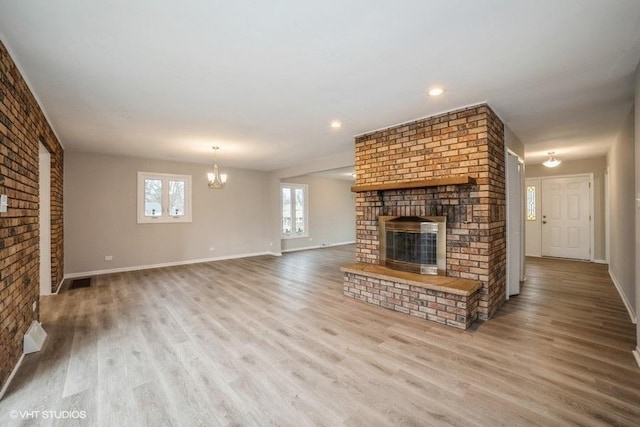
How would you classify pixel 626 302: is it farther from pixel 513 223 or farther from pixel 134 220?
pixel 134 220

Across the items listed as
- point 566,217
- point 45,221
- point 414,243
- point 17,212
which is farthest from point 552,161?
point 45,221

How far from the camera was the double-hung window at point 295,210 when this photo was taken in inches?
362

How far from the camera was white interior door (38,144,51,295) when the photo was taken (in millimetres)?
4324

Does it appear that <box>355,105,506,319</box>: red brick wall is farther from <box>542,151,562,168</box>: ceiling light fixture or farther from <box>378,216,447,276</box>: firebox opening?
<box>542,151,562,168</box>: ceiling light fixture

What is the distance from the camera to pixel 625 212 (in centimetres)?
397

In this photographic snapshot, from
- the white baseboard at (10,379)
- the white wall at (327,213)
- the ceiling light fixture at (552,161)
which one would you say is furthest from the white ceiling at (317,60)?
the white wall at (327,213)

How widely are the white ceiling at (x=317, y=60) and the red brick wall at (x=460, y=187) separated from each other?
0.28 metres

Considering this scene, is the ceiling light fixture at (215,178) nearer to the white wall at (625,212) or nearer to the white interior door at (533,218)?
the white wall at (625,212)

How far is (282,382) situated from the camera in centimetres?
217

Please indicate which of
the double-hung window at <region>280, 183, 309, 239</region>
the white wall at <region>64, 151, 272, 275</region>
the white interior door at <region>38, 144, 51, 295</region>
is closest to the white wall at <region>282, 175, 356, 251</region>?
the double-hung window at <region>280, 183, 309, 239</region>

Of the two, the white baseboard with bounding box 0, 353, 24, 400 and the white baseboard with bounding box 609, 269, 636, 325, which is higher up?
the white baseboard with bounding box 609, 269, 636, 325

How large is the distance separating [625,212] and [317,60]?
4.69 meters

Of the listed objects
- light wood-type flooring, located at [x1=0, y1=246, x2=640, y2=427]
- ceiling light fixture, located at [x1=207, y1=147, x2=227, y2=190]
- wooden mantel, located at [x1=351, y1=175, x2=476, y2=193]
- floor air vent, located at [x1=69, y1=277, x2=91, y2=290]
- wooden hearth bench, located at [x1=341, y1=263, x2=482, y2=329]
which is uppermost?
ceiling light fixture, located at [x1=207, y1=147, x2=227, y2=190]

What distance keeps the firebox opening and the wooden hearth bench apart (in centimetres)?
14
